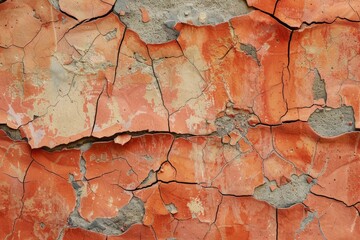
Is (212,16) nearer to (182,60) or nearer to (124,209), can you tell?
(182,60)

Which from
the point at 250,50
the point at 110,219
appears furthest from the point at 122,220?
the point at 250,50

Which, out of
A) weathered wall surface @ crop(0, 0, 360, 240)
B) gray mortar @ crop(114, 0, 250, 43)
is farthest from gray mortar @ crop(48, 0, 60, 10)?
gray mortar @ crop(114, 0, 250, 43)

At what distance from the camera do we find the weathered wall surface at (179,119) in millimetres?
1804

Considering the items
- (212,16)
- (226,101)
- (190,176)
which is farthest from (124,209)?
(212,16)

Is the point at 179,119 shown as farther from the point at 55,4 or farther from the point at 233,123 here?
the point at 55,4

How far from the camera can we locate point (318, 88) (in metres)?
1.81

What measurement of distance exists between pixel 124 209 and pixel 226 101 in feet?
1.55

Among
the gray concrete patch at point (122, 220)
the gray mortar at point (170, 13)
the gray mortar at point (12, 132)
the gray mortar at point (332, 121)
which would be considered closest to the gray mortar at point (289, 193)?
the gray mortar at point (332, 121)

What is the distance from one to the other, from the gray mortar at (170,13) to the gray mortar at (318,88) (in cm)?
29

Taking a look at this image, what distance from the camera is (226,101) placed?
6.05ft

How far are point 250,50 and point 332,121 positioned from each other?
12.9 inches

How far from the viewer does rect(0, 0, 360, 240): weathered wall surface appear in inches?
71.0

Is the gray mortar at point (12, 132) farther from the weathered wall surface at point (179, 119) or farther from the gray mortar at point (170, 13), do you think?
the gray mortar at point (170, 13)

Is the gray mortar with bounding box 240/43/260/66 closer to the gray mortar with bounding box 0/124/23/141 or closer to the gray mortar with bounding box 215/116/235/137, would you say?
the gray mortar with bounding box 215/116/235/137
